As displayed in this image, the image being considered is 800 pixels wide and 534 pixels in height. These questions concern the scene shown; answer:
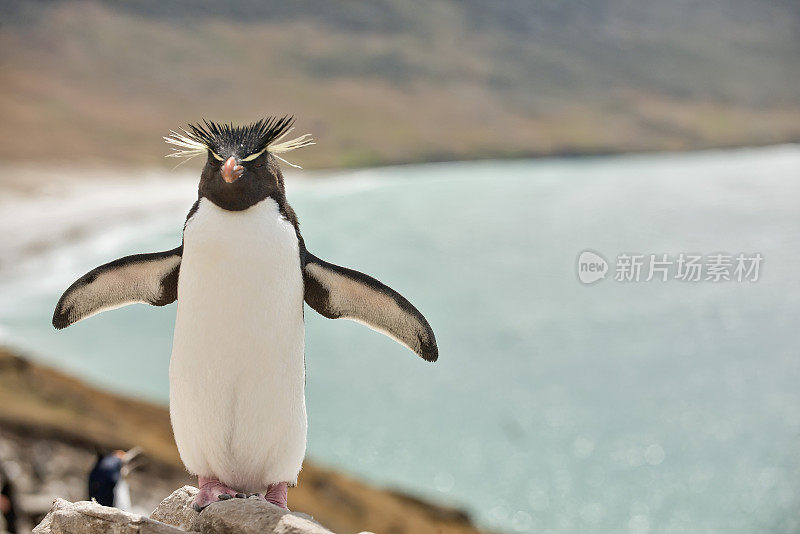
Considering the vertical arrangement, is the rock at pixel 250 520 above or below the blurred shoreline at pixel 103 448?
above

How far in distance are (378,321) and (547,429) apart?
6.01m

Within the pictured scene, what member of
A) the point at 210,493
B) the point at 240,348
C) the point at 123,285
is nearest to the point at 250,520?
the point at 210,493

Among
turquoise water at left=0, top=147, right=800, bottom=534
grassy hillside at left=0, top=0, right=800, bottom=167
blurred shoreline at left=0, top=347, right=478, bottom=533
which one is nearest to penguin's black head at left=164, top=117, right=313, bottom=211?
blurred shoreline at left=0, top=347, right=478, bottom=533

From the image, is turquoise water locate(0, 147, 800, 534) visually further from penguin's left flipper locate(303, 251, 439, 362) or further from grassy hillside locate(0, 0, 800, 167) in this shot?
grassy hillside locate(0, 0, 800, 167)

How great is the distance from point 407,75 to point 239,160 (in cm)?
3551

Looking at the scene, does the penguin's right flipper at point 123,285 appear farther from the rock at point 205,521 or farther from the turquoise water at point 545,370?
the turquoise water at point 545,370

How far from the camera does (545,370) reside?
9.20 m

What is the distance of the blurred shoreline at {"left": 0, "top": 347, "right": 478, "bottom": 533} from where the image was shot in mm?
4133

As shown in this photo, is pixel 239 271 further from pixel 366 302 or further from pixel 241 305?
pixel 366 302

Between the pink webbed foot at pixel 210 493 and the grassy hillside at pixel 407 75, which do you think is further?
the grassy hillside at pixel 407 75

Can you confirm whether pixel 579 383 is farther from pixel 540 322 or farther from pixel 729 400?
pixel 540 322

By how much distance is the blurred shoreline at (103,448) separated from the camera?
4133mm

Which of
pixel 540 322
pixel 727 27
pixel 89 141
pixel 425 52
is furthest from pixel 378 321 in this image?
pixel 727 27

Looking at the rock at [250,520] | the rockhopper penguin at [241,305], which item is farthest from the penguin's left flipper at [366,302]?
the rock at [250,520]
